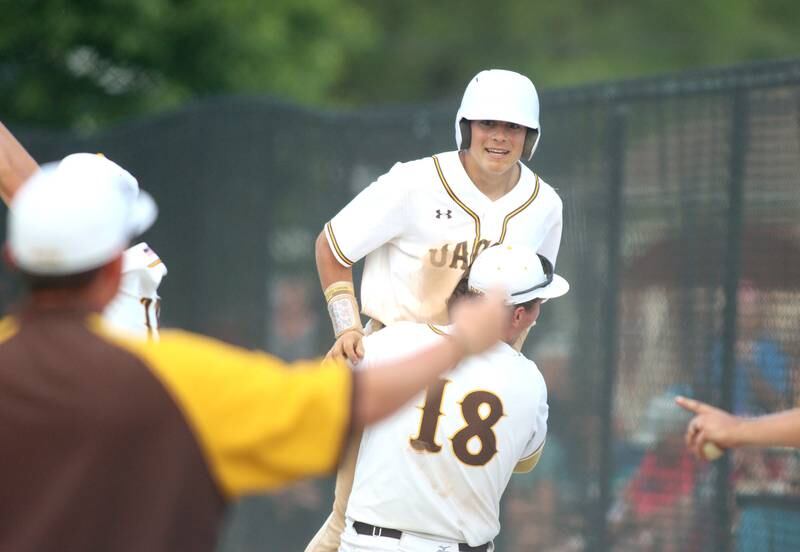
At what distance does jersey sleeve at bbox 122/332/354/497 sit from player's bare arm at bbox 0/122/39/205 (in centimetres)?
201

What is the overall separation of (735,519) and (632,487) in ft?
2.47

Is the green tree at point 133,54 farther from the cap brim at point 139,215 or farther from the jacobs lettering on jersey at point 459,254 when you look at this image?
the cap brim at point 139,215

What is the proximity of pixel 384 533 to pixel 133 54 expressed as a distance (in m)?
11.0

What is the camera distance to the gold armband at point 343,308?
19.9ft

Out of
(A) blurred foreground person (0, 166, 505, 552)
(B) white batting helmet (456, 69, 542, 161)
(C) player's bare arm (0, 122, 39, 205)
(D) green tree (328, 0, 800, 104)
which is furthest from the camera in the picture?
(D) green tree (328, 0, 800, 104)

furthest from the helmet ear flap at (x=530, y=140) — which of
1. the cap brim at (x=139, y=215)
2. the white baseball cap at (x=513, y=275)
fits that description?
the cap brim at (x=139, y=215)

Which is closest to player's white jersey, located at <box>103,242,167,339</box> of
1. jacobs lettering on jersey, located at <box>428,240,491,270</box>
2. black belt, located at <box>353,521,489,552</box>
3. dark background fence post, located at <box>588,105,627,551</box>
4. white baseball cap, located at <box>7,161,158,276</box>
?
black belt, located at <box>353,521,489,552</box>

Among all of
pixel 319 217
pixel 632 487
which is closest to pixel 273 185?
pixel 319 217

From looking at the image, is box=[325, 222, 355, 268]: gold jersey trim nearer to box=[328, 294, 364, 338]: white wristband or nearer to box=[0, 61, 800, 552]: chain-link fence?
box=[328, 294, 364, 338]: white wristband

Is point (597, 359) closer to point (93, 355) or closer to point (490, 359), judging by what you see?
point (490, 359)

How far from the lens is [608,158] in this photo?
331 inches

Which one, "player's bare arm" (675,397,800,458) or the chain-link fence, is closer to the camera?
"player's bare arm" (675,397,800,458)

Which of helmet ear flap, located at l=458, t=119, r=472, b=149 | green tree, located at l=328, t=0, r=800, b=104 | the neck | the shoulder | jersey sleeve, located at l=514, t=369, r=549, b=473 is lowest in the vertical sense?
jersey sleeve, located at l=514, t=369, r=549, b=473

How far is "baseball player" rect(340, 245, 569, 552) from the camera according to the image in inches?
211
